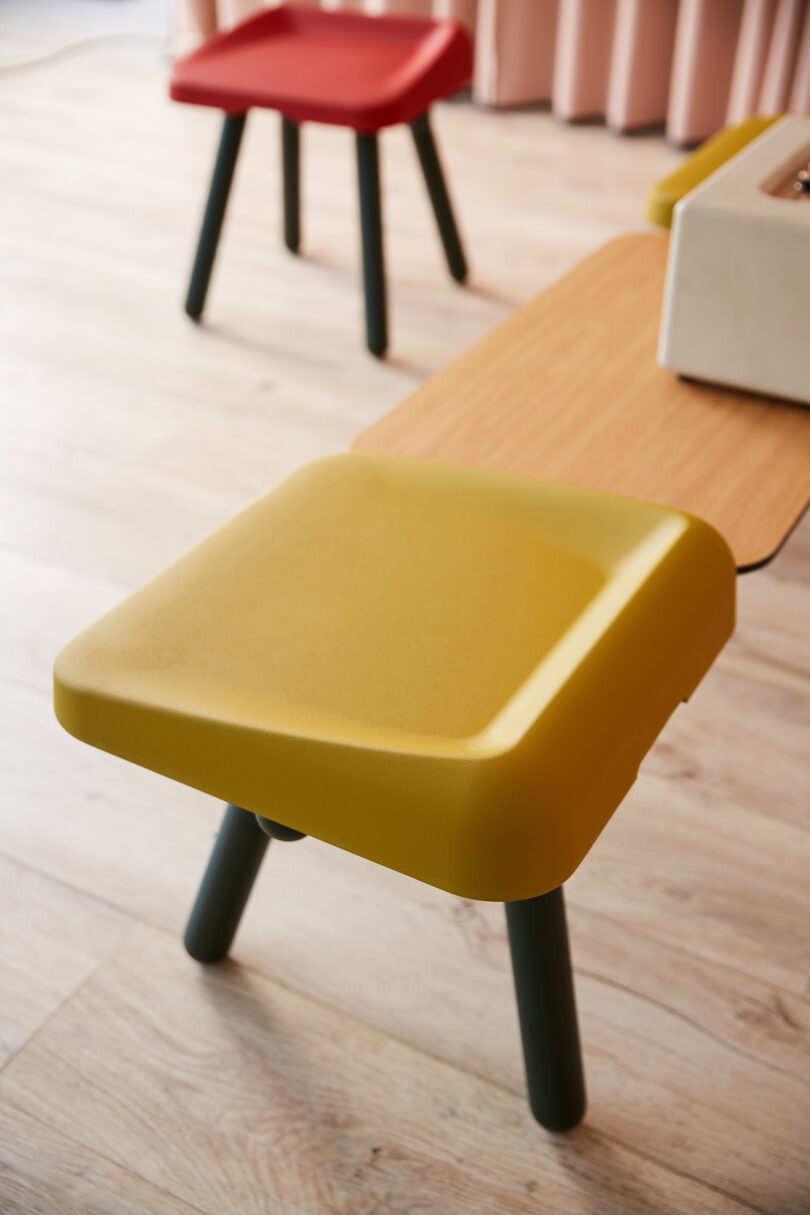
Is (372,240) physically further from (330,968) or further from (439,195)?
(330,968)

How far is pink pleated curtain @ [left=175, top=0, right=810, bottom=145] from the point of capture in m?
2.90

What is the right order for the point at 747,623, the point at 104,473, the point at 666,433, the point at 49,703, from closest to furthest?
the point at 666,433
the point at 49,703
the point at 747,623
the point at 104,473

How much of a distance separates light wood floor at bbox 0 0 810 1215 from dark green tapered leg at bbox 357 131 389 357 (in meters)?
0.17

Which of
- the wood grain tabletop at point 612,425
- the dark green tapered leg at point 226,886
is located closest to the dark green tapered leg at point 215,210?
the wood grain tabletop at point 612,425

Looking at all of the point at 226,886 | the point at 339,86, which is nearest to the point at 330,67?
the point at 339,86

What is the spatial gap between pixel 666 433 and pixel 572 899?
1.60 ft

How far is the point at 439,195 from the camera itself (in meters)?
2.31

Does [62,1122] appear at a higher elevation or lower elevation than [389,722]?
lower

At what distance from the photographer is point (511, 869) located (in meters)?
0.68

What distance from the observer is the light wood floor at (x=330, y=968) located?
39.5 inches

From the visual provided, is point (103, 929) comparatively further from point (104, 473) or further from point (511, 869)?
point (104, 473)

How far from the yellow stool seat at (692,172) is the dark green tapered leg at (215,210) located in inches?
39.0

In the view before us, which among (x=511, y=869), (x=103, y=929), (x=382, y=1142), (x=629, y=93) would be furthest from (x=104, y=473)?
(x=629, y=93)

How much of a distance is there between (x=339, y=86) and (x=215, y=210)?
12.1 inches
